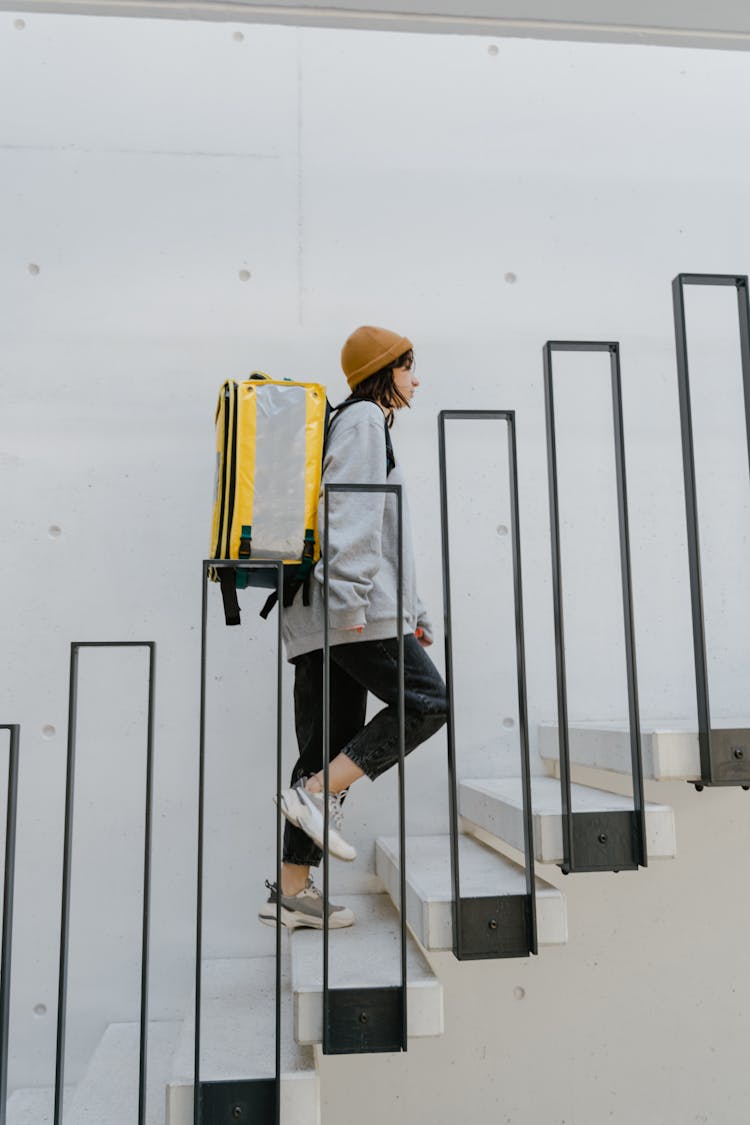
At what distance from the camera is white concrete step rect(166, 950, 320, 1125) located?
1706 mm

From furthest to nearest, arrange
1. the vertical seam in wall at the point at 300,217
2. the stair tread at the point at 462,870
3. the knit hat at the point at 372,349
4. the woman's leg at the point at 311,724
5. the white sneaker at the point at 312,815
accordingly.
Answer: the vertical seam in wall at the point at 300,217 → the knit hat at the point at 372,349 → the woman's leg at the point at 311,724 → the white sneaker at the point at 312,815 → the stair tread at the point at 462,870

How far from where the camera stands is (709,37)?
2.56 metres

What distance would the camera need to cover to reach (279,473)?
2053 mm

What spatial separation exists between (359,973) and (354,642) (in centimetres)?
64

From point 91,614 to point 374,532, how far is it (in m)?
1.12

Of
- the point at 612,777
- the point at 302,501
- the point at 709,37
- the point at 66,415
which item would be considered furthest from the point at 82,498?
the point at 709,37

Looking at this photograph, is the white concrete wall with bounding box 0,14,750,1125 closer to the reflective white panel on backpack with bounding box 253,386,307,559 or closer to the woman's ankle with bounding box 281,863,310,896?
the woman's ankle with bounding box 281,863,310,896

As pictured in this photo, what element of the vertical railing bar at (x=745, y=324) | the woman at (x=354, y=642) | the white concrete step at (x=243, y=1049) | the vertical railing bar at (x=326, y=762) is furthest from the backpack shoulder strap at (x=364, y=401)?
the white concrete step at (x=243, y=1049)

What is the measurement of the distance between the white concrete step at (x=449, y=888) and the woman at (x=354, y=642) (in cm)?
18

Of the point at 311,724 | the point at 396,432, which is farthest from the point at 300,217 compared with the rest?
the point at 311,724

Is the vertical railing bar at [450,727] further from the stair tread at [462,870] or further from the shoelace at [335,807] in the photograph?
the shoelace at [335,807]

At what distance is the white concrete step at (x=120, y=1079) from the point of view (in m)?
1.99

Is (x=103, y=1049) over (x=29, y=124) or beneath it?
beneath

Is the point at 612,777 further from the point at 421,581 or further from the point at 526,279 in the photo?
the point at 526,279
